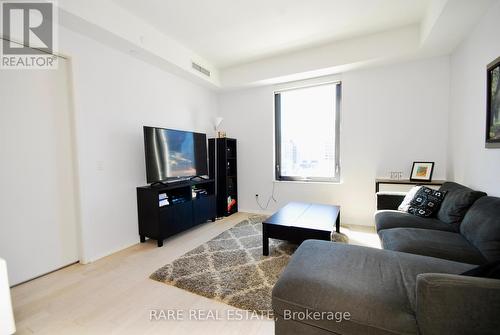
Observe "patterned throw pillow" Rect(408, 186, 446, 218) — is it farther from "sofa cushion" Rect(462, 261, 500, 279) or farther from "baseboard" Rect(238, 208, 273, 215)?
"baseboard" Rect(238, 208, 273, 215)

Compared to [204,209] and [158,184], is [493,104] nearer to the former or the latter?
[204,209]

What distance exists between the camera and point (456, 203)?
2025 mm

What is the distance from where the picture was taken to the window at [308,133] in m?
3.77

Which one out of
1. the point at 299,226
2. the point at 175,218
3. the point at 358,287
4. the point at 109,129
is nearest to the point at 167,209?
the point at 175,218

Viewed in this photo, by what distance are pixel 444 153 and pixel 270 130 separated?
8.50 ft

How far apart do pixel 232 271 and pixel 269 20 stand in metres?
2.86

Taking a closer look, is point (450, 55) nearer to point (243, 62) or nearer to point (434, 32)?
point (434, 32)

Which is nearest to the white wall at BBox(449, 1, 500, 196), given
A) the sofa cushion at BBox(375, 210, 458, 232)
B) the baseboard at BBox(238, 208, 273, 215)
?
the sofa cushion at BBox(375, 210, 458, 232)

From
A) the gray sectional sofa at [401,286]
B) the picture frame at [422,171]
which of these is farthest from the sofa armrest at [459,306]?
the picture frame at [422,171]

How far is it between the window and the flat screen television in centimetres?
148

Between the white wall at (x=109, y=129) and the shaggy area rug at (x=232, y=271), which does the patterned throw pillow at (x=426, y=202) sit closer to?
the shaggy area rug at (x=232, y=271)

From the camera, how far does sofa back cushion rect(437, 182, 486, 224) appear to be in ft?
6.35

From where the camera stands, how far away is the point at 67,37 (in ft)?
7.35

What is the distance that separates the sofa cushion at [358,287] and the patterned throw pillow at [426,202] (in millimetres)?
1143
